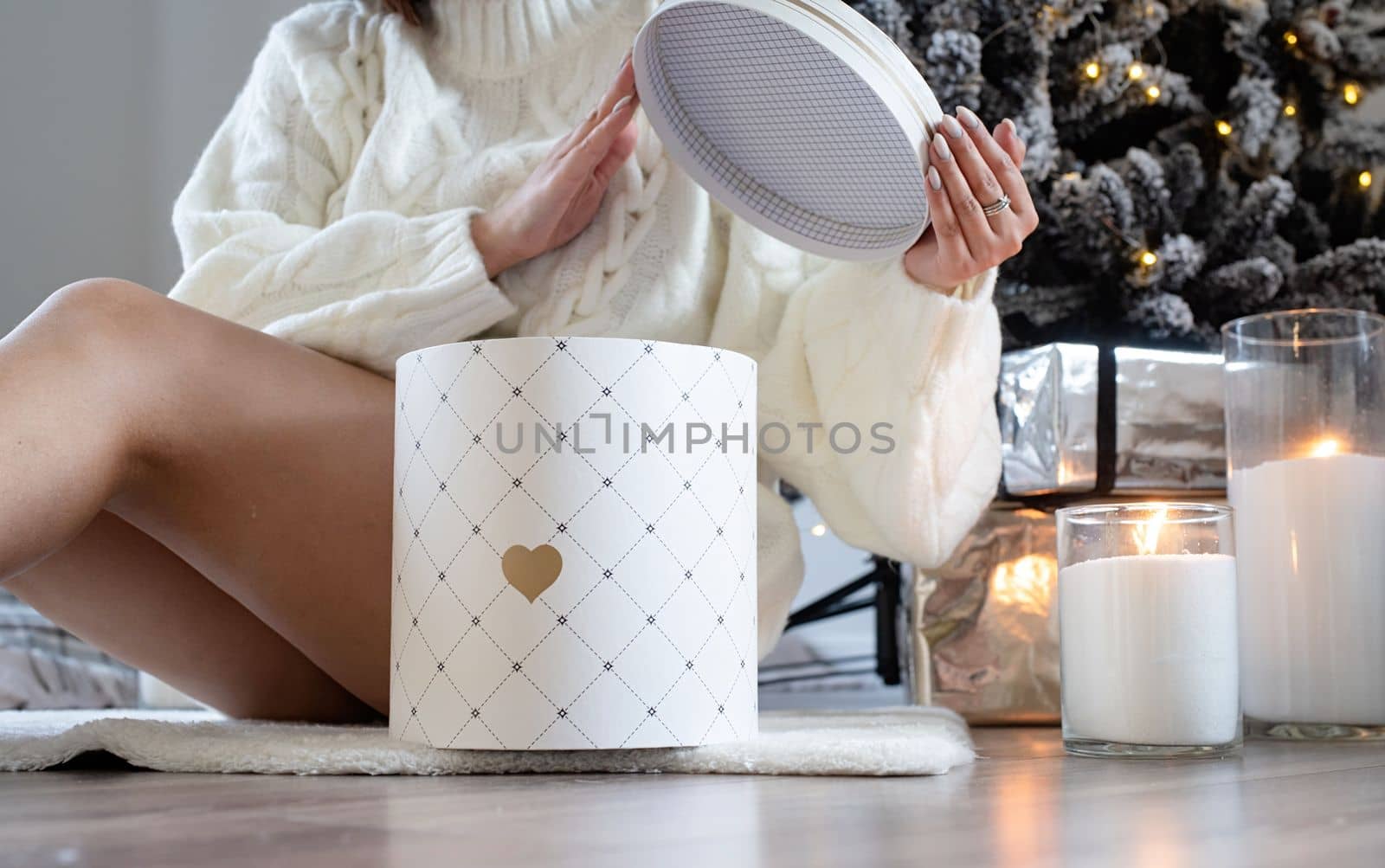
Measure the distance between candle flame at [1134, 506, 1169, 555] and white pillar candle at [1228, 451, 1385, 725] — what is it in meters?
0.24

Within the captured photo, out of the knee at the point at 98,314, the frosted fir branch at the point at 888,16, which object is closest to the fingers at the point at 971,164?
the knee at the point at 98,314

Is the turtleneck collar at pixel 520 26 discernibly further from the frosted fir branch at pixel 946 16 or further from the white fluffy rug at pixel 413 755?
the white fluffy rug at pixel 413 755

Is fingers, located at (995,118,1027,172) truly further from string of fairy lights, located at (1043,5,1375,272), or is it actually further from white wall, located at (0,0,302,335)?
white wall, located at (0,0,302,335)

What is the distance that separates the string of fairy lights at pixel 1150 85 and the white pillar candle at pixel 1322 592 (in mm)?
464

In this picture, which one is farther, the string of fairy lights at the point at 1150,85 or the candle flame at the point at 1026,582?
the string of fairy lights at the point at 1150,85

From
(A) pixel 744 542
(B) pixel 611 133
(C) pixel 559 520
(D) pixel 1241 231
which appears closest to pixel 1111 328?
(D) pixel 1241 231

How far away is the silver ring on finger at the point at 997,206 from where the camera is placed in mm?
822

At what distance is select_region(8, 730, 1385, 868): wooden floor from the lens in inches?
18.3

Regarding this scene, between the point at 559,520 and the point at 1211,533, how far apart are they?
1.39ft

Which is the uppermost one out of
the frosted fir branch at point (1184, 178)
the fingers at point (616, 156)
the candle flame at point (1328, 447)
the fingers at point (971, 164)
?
the frosted fir branch at point (1184, 178)

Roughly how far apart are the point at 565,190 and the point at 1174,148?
0.87 m

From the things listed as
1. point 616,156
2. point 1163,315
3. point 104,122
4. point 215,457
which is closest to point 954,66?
point 1163,315

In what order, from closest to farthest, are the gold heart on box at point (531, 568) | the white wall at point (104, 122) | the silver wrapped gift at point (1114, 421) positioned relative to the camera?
the gold heart on box at point (531, 568) < the silver wrapped gift at point (1114, 421) < the white wall at point (104, 122)

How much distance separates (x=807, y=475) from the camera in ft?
3.35
